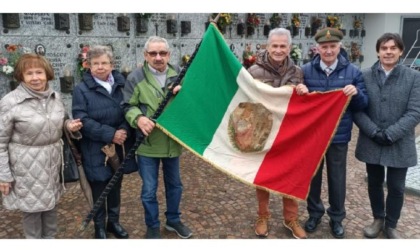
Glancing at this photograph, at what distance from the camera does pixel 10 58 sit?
5.34 metres

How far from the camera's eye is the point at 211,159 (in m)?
3.46

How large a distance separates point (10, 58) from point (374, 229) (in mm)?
5139

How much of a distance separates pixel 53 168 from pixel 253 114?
5.82 ft

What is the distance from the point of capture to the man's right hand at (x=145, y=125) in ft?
10.2

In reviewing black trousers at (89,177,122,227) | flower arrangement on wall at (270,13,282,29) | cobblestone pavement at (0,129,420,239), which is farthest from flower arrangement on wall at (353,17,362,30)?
black trousers at (89,177,122,227)

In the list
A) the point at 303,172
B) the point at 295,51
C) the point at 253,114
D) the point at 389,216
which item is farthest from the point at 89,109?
the point at 295,51

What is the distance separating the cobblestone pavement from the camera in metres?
3.79

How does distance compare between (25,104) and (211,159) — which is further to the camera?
(211,159)

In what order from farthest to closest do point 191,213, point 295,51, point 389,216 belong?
point 295,51, point 191,213, point 389,216

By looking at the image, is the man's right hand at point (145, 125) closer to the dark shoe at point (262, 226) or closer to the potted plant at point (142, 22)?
the dark shoe at point (262, 226)

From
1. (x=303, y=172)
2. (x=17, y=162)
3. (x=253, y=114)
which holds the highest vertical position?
(x=253, y=114)

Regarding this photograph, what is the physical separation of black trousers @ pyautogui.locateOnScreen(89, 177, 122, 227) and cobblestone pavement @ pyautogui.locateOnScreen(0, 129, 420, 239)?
10.8 inches

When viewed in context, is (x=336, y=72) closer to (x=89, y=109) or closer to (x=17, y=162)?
(x=89, y=109)

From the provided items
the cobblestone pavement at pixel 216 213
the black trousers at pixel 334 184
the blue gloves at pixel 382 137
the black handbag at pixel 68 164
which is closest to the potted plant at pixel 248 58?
the cobblestone pavement at pixel 216 213
